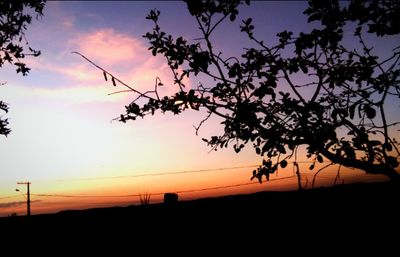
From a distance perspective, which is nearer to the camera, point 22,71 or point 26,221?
point 26,221

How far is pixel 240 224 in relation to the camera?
436 centimetres

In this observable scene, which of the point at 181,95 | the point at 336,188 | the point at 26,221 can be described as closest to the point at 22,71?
the point at 26,221

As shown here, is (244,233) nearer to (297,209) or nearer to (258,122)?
(297,209)

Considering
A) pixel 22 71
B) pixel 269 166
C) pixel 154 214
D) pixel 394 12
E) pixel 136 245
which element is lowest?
pixel 136 245

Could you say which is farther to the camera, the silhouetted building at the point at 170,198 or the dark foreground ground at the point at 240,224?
the silhouetted building at the point at 170,198

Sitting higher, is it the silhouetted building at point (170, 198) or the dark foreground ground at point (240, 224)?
the silhouetted building at point (170, 198)

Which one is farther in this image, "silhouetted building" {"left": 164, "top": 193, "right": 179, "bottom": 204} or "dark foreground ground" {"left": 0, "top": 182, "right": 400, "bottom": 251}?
"silhouetted building" {"left": 164, "top": 193, "right": 179, "bottom": 204}

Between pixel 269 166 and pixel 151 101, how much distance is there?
192cm

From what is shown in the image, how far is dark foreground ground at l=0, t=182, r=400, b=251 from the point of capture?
402 cm

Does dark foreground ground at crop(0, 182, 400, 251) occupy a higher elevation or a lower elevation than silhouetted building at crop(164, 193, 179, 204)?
lower

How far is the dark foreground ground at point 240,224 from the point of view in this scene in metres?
4.02

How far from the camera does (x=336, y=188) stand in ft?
16.7

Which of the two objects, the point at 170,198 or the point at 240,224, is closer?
the point at 240,224

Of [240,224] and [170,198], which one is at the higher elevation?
[170,198]
